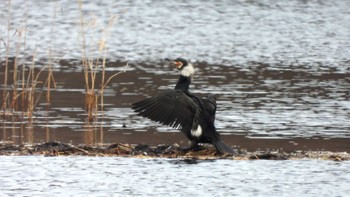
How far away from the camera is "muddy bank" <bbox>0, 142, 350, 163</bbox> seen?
36.9 feet

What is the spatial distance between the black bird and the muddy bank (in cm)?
15

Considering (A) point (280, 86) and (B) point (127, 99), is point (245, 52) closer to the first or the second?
(A) point (280, 86)

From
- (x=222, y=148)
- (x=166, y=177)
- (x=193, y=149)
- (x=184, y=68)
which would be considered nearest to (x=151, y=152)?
(x=193, y=149)

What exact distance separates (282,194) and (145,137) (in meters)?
4.01

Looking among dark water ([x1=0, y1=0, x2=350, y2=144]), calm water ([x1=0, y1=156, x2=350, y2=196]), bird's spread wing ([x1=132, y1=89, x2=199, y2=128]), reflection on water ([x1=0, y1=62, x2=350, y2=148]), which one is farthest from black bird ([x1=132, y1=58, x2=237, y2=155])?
dark water ([x1=0, y1=0, x2=350, y2=144])

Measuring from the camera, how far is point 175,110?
11.5 metres

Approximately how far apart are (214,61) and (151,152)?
452 inches

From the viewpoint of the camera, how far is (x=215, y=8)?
103 feet

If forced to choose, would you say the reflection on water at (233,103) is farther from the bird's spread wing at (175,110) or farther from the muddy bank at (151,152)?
the bird's spread wing at (175,110)

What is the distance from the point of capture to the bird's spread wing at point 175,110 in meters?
11.4

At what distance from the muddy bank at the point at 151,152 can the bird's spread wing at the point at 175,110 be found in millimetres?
312

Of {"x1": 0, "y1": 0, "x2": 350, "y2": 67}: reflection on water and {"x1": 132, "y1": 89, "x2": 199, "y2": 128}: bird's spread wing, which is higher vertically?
{"x1": 0, "y1": 0, "x2": 350, "y2": 67}: reflection on water

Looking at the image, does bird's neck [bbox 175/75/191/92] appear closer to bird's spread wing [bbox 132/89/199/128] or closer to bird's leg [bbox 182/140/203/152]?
bird's spread wing [bbox 132/89/199/128]

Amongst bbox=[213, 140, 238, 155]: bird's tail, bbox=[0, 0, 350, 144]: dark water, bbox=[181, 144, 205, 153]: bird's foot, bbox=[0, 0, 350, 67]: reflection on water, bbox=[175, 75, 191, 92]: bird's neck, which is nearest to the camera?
bbox=[213, 140, 238, 155]: bird's tail
